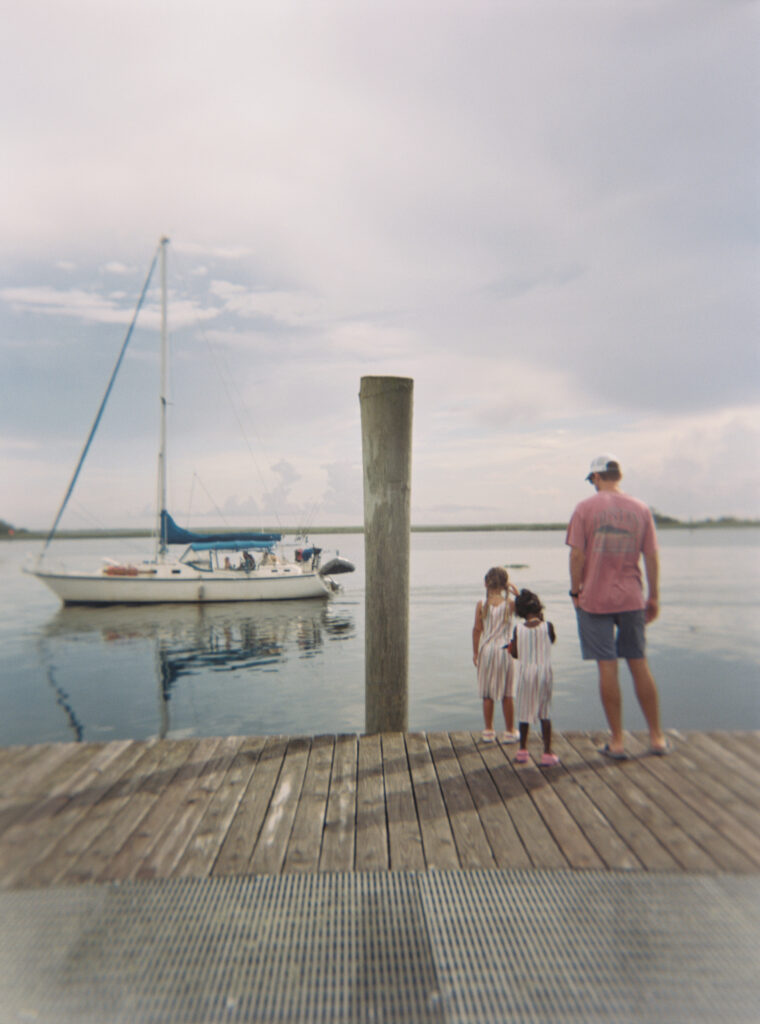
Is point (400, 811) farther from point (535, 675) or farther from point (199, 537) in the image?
point (199, 537)

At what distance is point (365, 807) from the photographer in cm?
378

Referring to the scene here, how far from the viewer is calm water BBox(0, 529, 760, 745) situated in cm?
1273

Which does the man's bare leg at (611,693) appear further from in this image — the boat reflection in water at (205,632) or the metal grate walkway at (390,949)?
the boat reflection in water at (205,632)

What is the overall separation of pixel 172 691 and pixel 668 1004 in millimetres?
14316

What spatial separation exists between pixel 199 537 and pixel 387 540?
2407 cm

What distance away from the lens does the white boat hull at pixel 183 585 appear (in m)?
28.3

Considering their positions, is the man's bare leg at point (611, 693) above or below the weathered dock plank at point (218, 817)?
above

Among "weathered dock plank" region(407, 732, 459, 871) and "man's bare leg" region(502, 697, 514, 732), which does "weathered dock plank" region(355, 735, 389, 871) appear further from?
"man's bare leg" region(502, 697, 514, 732)

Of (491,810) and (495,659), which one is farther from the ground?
(495,659)

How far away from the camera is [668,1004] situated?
2240mm

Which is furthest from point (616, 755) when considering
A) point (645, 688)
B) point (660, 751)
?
point (645, 688)

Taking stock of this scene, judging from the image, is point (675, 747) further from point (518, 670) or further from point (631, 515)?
point (631, 515)

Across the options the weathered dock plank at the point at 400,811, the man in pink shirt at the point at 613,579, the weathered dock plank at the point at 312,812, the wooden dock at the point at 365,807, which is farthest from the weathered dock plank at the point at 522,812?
the weathered dock plank at the point at 312,812

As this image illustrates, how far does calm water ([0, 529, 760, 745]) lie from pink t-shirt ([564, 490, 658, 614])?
7.65m
